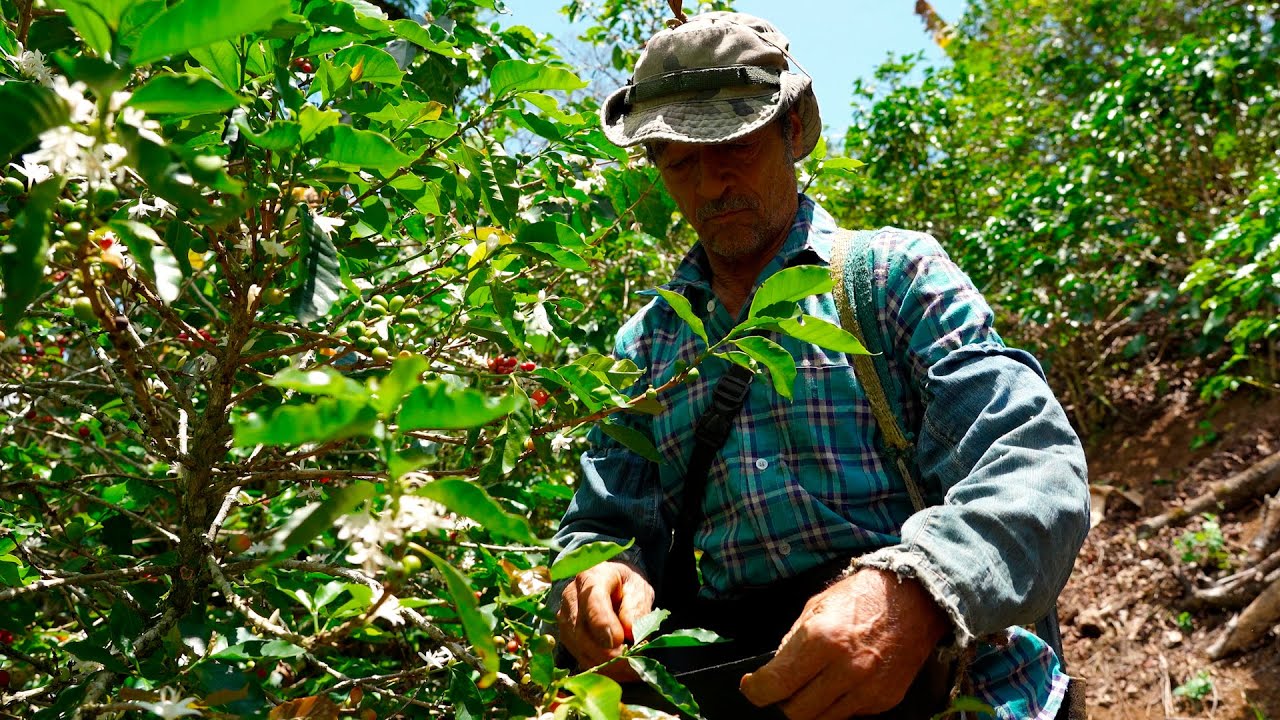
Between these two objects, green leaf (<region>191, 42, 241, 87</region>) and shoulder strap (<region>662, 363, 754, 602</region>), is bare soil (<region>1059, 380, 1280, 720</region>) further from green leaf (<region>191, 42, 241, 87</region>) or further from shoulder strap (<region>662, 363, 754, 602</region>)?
green leaf (<region>191, 42, 241, 87</region>)

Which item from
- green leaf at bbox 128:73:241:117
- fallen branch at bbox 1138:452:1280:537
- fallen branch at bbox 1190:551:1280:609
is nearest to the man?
green leaf at bbox 128:73:241:117

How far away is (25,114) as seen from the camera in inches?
31.7

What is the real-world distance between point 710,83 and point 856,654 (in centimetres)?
110

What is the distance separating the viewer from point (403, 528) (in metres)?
0.88

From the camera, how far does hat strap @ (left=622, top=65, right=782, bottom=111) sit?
1812 mm

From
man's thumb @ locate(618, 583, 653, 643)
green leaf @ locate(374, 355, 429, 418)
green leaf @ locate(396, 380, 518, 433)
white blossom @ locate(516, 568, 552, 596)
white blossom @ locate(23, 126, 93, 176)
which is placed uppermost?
white blossom @ locate(23, 126, 93, 176)

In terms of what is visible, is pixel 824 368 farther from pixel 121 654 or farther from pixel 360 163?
pixel 121 654

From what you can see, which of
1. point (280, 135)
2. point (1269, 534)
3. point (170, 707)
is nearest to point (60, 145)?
point (280, 135)

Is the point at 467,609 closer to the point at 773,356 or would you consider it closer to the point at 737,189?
the point at 773,356

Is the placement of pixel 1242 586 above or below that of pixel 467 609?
below

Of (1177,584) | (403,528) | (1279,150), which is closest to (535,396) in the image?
(403,528)

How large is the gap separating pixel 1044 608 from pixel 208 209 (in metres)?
1.20

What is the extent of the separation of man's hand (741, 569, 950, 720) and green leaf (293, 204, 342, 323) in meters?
0.76

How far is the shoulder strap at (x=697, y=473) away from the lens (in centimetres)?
175
